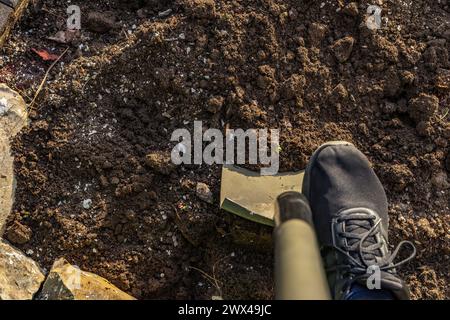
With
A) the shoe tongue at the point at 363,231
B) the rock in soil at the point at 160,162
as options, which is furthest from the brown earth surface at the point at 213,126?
the shoe tongue at the point at 363,231

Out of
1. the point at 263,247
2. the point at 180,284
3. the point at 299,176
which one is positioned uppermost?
the point at 299,176

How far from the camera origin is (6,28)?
8.35 feet

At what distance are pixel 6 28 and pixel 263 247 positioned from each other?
1396mm

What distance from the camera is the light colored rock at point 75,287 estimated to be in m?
2.25

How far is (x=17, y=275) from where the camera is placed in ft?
7.63

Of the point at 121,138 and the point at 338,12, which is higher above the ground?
the point at 338,12

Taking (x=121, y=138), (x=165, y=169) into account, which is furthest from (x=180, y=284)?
(x=121, y=138)

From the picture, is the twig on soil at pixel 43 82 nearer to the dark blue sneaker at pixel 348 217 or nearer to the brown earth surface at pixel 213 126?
the brown earth surface at pixel 213 126

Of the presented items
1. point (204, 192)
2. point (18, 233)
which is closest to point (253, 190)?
point (204, 192)

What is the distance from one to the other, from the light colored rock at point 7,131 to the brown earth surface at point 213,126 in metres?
0.04

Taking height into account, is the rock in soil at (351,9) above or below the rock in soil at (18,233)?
above

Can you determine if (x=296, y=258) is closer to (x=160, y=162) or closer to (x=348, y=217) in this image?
(x=348, y=217)
